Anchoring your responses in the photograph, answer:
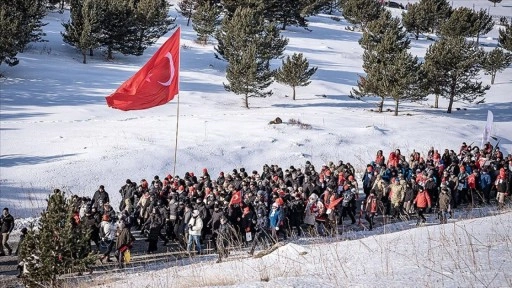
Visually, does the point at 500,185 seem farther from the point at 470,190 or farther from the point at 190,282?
the point at 190,282

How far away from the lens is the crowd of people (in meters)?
14.9

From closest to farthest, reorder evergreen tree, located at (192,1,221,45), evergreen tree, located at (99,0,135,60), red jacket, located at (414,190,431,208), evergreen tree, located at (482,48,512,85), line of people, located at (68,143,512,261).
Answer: line of people, located at (68,143,512,261) → red jacket, located at (414,190,431,208) → evergreen tree, located at (99,0,135,60) → evergreen tree, located at (482,48,512,85) → evergreen tree, located at (192,1,221,45)

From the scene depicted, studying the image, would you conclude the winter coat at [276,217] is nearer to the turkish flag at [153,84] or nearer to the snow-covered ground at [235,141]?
the snow-covered ground at [235,141]

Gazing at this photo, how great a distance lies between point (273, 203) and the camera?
626 inches

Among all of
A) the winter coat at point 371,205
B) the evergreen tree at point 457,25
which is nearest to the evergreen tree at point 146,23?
the evergreen tree at point 457,25

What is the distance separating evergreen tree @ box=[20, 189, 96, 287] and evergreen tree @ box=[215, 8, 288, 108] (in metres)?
31.8

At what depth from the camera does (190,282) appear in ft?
25.4

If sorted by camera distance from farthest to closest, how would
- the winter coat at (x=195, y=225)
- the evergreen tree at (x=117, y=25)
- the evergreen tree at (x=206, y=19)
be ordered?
the evergreen tree at (x=206, y=19) < the evergreen tree at (x=117, y=25) < the winter coat at (x=195, y=225)

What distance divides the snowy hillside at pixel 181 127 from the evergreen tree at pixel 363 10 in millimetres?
21419

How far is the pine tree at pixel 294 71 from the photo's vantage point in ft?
145

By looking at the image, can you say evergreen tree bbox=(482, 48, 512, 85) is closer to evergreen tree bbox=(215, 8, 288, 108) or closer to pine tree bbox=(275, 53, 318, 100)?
pine tree bbox=(275, 53, 318, 100)

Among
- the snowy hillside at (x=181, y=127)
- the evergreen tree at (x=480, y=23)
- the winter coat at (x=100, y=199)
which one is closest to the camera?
the winter coat at (x=100, y=199)

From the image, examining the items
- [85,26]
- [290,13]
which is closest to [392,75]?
[85,26]

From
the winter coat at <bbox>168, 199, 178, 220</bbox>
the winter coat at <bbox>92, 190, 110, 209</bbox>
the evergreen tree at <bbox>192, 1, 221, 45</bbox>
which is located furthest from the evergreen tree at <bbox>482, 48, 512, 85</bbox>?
the winter coat at <bbox>92, 190, 110, 209</bbox>
